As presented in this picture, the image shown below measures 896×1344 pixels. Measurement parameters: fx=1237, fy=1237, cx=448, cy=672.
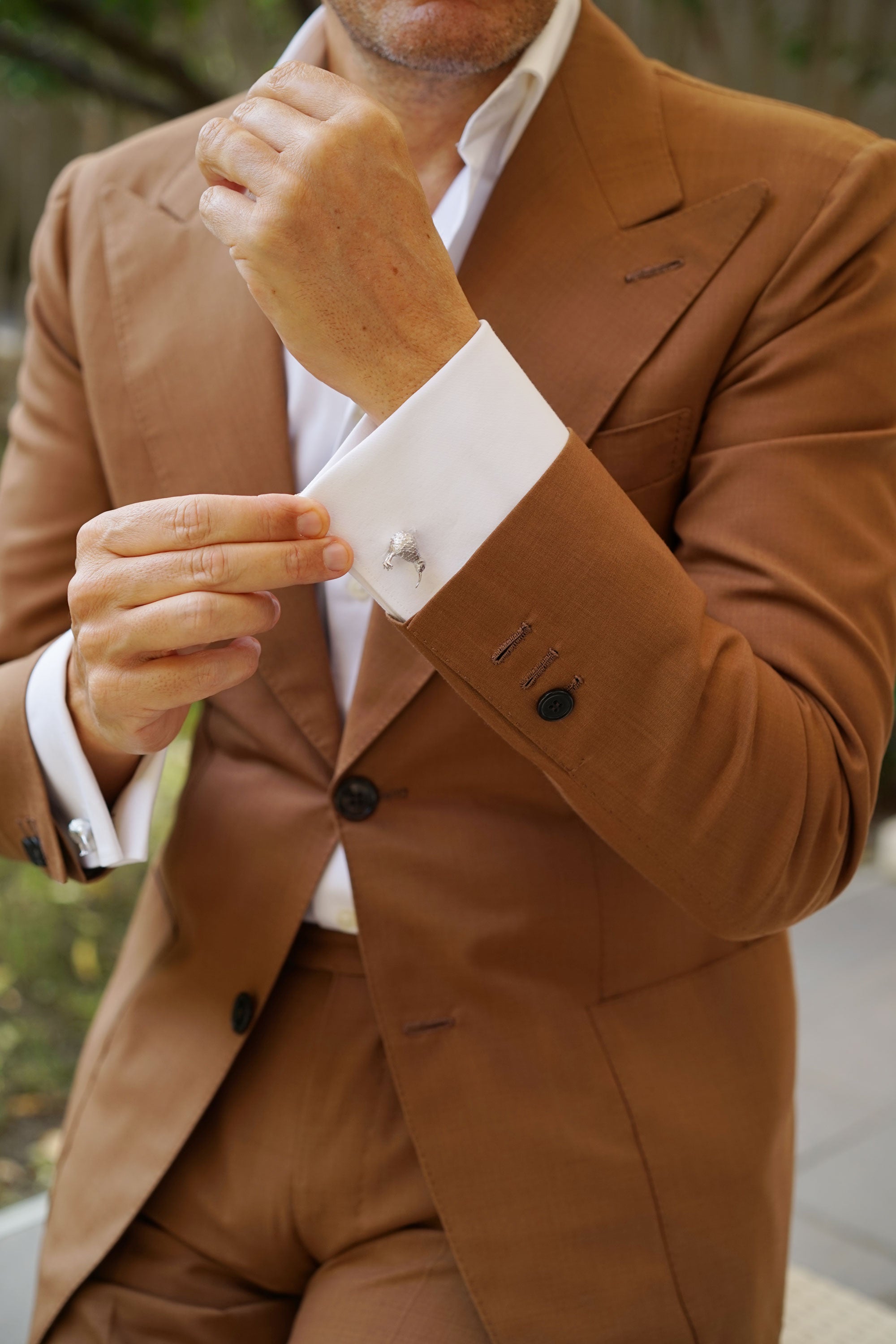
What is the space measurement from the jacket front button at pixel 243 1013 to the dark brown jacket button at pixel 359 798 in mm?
210

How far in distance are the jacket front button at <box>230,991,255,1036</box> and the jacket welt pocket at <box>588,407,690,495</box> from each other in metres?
0.59

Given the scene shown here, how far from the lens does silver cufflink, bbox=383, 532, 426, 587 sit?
0.86m

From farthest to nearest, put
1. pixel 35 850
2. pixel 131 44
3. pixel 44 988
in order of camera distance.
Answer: pixel 131 44 → pixel 44 988 → pixel 35 850

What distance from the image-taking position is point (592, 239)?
112 centimetres

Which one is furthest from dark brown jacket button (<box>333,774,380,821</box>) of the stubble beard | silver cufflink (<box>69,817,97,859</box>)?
the stubble beard

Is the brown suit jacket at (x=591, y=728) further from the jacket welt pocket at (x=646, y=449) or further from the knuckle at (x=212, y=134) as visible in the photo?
the knuckle at (x=212, y=134)

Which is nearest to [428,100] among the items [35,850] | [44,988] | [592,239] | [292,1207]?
[592,239]

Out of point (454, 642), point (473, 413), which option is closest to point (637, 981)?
point (454, 642)

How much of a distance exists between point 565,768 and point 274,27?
3.48m

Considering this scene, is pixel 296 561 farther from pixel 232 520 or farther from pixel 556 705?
pixel 556 705

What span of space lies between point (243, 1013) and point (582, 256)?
77 centimetres

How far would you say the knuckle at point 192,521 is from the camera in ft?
2.77

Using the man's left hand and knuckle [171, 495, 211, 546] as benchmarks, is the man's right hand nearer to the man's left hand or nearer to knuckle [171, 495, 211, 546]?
knuckle [171, 495, 211, 546]

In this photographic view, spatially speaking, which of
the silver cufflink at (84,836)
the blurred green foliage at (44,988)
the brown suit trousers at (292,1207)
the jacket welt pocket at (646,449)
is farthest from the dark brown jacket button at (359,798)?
the blurred green foliage at (44,988)
